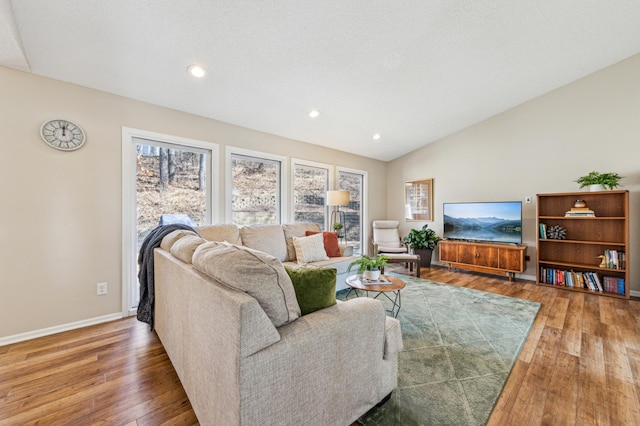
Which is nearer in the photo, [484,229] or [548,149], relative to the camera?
[548,149]

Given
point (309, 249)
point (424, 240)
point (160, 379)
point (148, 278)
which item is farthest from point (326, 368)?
point (424, 240)

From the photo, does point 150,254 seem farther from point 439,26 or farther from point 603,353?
point 603,353

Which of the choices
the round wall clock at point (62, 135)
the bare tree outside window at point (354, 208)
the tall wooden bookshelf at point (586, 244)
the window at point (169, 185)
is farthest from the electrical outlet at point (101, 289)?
the tall wooden bookshelf at point (586, 244)

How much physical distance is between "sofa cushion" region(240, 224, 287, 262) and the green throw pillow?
6.73 ft

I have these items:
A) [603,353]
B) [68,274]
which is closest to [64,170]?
[68,274]

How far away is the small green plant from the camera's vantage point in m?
3.48

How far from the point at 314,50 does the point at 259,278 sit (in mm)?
2342

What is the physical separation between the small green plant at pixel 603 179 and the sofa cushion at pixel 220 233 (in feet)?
15.8

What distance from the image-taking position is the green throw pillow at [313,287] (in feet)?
4.23

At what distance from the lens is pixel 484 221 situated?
4.57m

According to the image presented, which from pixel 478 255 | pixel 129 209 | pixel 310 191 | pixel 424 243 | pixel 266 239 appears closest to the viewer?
pixel 129 209

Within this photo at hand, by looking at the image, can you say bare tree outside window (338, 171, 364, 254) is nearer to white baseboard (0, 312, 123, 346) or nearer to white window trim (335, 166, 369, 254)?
white window trim (335, 166, 369, 254)

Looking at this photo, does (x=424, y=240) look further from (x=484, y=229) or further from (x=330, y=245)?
(x=330, y=245)

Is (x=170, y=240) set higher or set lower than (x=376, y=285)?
higher
